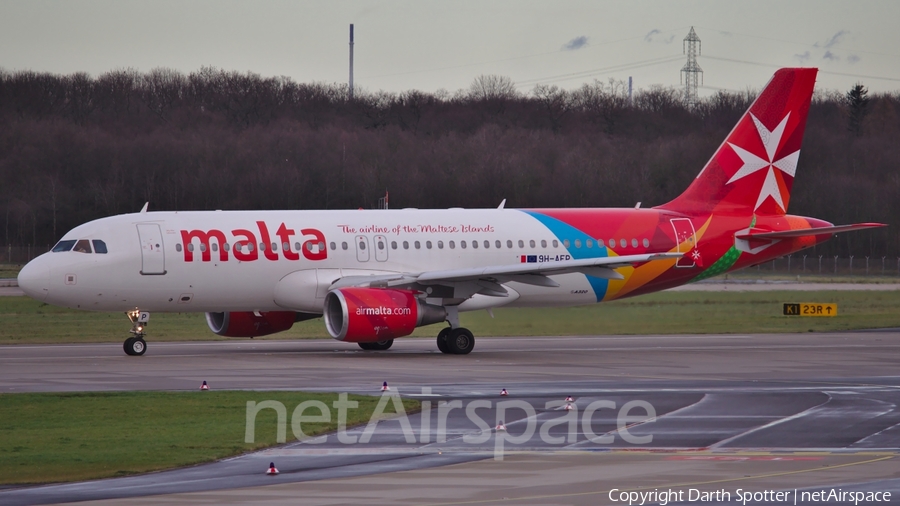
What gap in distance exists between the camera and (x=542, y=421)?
656 inches

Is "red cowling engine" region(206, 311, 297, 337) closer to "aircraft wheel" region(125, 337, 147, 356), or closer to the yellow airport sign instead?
"aircraft wheel" region(125, 337, 147, 356)

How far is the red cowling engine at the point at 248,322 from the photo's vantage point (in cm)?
3062

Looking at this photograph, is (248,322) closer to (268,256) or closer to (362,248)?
(268,256)

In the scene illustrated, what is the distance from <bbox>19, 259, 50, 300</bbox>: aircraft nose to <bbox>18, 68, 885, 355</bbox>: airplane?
32mm

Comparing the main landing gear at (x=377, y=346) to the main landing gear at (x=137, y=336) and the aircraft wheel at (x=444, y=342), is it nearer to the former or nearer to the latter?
the aircraft wheel at (x=444, y=342)

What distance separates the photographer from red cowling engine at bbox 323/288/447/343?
27.3 metres

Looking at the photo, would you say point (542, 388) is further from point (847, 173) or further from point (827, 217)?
point (847, 173)

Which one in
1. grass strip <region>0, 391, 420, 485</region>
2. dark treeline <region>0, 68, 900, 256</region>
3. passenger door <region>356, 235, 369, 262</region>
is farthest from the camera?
dark treeline <region>0, 68, 900, 256</region>

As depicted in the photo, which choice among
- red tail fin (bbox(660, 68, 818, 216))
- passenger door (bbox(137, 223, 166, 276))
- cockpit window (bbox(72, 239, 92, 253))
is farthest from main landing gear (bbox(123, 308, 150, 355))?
red tail fin (bbox(660, 68, 818, 216))

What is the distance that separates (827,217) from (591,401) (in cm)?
5863

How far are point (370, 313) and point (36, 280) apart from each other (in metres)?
7.53

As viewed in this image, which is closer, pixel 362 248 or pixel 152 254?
pixel 152 254

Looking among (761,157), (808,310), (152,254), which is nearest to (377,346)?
(152,254)

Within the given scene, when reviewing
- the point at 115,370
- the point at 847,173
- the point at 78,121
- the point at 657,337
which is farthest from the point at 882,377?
the point at 78,121
